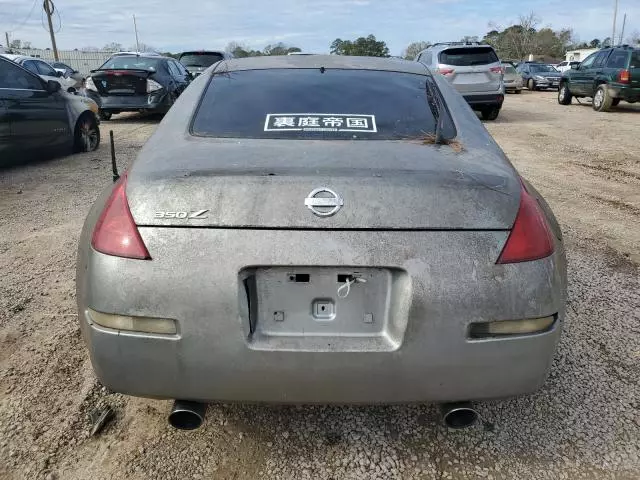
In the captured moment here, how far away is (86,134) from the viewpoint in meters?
8.49

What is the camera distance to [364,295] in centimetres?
180

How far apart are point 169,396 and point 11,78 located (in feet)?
21.4

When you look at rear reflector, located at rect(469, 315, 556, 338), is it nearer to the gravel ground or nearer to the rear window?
the gravel ground

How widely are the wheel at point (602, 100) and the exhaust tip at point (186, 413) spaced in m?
16.4

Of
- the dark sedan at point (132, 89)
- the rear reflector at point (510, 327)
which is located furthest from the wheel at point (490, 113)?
the rear reflector at point (510, 327)

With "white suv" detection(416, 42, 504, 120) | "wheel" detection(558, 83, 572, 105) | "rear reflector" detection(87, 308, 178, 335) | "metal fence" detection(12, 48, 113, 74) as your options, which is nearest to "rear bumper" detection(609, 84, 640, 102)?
"wheel" detection(558, 83, 572, 105)

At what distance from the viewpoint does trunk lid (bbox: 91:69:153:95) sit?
38.2ft

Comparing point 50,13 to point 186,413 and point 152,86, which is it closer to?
point 152,86

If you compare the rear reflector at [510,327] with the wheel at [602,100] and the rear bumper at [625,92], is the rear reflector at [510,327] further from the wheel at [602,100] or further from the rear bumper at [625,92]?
the wheel at [602,100]

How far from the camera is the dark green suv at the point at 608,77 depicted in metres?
14.5

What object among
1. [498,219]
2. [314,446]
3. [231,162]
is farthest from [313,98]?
[314,446]

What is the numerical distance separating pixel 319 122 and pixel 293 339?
1.06 meters

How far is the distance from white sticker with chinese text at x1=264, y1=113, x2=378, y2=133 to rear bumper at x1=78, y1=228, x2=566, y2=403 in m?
0.77

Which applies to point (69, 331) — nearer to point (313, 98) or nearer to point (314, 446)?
point (314, 446)
